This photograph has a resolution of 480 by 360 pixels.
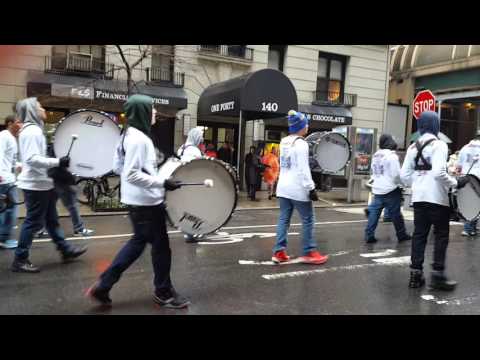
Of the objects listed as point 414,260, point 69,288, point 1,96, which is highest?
point 1,96

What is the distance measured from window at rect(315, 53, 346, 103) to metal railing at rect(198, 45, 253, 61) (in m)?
3.85

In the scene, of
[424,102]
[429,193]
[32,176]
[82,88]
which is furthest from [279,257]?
[82,88]

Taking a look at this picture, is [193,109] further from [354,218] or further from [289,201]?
[289,201]

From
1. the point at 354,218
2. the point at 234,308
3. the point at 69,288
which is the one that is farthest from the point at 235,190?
the point at 354,218

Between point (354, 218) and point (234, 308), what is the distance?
7.50 metres

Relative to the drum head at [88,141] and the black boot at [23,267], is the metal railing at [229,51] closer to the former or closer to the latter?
the drum head at [88,141]

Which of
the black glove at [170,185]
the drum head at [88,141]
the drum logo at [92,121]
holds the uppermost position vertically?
the drum logo at [92,121]

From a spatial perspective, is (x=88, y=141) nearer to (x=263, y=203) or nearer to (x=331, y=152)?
(x=331, y=152)

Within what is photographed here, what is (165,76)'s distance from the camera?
682 inches

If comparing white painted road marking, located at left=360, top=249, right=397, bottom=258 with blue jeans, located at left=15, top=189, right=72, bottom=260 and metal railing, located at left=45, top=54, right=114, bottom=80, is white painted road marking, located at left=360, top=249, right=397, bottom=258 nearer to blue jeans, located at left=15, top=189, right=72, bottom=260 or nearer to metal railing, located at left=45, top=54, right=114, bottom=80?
blue jeans, located at left=15, top=189, right=72, bottom=260

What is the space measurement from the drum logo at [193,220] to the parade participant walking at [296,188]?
1.67 metres

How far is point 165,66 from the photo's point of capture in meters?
17.3

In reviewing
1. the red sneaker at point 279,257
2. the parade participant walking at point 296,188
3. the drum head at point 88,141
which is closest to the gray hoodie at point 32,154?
the drum head at point 88,141

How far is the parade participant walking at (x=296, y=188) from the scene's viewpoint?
612 cm
